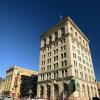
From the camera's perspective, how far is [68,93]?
52.0 metres

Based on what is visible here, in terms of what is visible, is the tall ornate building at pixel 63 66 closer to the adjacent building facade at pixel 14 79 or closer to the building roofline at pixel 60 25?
the building roofline at pixel 60 25

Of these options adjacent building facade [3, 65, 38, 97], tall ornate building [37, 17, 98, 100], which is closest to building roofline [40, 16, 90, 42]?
tall ornate building [37, 17, 98, 100]

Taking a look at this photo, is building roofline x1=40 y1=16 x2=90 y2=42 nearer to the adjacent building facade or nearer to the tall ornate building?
the tall ornate building

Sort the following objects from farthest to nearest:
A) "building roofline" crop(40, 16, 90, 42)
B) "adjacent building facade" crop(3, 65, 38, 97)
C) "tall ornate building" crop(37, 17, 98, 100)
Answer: "adjacent building facade" crop(3, 65, 38, 97) → "building roofline" crop(40, 16, 90, 42) → "tall ornate building" crop(37, 17, 98, 100)

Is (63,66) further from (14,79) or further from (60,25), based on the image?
(14,79)

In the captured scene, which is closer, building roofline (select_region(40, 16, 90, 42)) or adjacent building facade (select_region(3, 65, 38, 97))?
building roofline (select_region(40, 16, 90, 42))

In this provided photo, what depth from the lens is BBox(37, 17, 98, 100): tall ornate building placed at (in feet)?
178

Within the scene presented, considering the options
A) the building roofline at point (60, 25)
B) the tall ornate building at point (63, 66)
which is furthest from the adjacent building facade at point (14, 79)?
the building roofline at point (60, 25)

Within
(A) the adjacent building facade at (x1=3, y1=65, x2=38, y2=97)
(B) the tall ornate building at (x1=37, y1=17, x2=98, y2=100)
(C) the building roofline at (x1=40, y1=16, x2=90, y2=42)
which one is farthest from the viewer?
(A) the adjacent building facade at (x1=3, y1=65, x2=38, y2=97)

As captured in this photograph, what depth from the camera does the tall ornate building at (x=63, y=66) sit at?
54241mm

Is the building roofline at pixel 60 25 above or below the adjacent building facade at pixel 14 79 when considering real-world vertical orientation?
above

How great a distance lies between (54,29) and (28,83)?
44.8 m

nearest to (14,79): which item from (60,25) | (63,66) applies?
(63,66)

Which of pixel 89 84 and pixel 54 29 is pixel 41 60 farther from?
pixel 89 84
